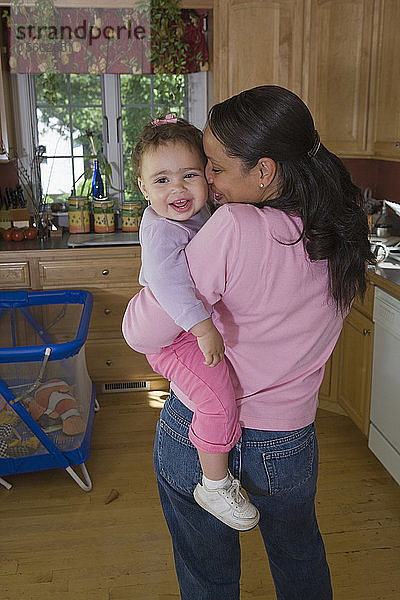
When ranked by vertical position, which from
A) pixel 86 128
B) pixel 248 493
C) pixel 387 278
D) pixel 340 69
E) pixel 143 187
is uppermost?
pixel 340 69

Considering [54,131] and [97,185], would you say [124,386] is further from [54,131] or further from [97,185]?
[54,131]

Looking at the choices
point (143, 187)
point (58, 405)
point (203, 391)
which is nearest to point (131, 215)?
point (58, 405)

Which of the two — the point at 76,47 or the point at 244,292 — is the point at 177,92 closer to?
the point at 76,47

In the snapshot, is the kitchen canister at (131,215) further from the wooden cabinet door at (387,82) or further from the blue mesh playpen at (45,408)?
the wooden cabinet door at (387,82)

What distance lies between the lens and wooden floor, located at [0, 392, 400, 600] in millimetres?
2098

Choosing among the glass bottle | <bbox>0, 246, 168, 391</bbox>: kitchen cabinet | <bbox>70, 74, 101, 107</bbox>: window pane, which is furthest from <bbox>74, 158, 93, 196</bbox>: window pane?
<bbox>0, 246, 168, 391</bbox>: kitchen cabinet

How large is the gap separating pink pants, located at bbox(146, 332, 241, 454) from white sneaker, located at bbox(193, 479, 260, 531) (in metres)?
0.09

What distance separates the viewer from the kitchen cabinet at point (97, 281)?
3391 mm

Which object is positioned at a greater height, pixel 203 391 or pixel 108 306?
pixel 203 391

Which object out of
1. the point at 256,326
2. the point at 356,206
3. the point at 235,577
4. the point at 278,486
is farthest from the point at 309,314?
the point at 235,577

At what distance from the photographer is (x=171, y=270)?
1118mm

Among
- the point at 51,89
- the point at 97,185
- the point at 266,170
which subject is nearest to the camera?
the point at 266,170

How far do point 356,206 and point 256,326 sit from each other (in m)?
0.28

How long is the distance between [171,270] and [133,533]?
5.14 feet
